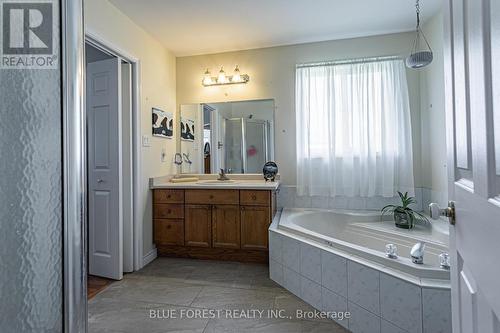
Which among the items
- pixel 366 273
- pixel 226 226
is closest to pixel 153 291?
pixel 226 226

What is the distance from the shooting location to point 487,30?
0.50m

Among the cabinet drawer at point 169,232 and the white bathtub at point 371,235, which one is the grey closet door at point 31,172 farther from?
the cabinet drawer at point 169,232

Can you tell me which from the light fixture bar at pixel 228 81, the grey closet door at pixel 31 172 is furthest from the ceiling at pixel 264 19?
the grey closet door at pixel 31 172

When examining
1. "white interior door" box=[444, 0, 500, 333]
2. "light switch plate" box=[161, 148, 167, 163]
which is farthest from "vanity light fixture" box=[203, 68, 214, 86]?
"white interior door" box=[444, 0, 500, 333]

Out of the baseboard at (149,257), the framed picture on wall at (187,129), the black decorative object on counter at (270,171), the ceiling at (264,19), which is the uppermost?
the ceiling at (264,19)

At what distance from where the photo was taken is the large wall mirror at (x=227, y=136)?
127 inches

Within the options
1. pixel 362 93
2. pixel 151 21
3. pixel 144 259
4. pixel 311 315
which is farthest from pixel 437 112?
pixel 144 259

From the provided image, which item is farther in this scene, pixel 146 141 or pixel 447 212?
pixel 146 141

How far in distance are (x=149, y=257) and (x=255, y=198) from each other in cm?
132

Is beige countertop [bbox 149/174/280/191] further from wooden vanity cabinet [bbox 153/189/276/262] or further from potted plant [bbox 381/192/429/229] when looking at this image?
potted plant [bbox 381/192/429/229]

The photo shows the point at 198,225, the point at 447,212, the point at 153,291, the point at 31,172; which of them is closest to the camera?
the point at 31,172

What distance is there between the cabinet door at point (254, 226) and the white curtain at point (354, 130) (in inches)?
24.8

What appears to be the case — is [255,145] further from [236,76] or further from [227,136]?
[236,76]

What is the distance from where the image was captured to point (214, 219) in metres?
2.77
